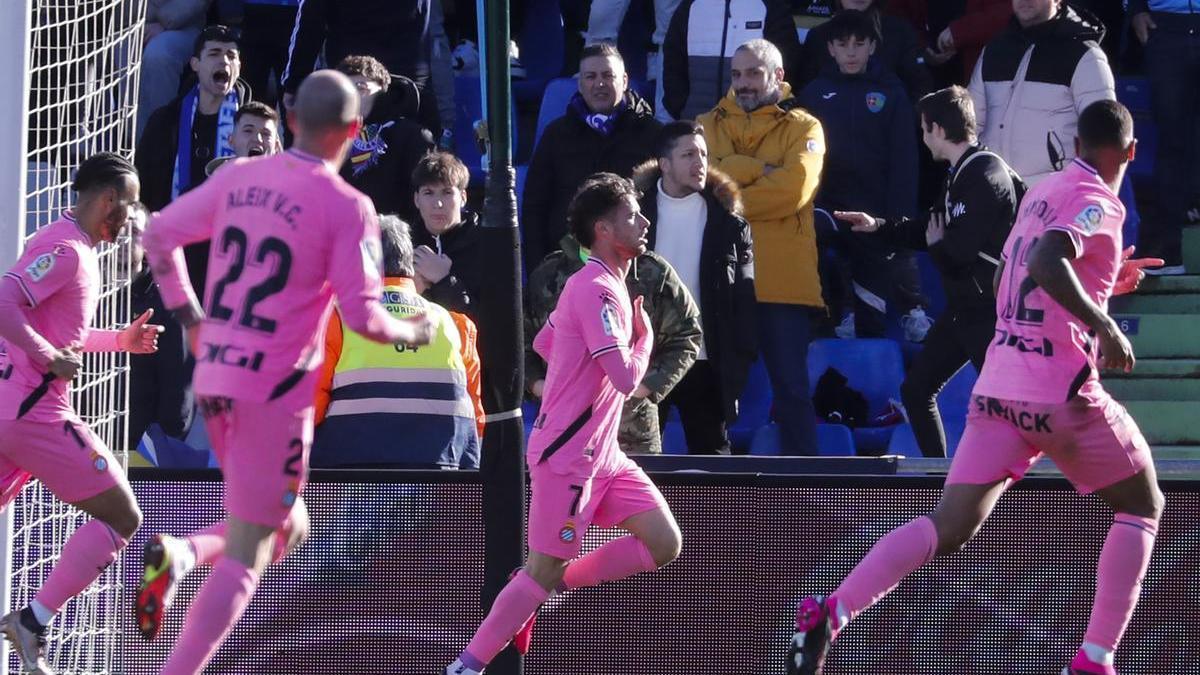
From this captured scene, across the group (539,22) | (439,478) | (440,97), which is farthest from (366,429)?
(539,22)

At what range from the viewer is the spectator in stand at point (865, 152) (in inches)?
452

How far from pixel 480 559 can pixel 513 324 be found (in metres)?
1.16

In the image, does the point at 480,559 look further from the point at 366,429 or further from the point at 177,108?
the point at 177,108

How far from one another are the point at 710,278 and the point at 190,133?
3337 mm

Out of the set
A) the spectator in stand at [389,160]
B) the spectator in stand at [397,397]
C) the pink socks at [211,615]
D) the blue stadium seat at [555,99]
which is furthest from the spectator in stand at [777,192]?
the pink socks at [211,615]

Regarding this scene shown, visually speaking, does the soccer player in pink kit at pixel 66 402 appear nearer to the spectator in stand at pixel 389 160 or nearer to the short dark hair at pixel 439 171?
the short dark hair at pixel 439 171

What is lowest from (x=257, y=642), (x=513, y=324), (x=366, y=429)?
(x=257, y=642)

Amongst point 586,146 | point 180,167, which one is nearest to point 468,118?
point 180,167

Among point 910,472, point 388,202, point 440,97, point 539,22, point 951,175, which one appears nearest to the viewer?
point 910,472

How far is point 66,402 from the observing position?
8.04 metres

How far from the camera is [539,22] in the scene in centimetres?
1377

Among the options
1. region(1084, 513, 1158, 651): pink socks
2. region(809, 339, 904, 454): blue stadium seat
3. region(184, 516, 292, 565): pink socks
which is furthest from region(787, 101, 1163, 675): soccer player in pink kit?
region(809, 339, 904, 454): blue stadium seat

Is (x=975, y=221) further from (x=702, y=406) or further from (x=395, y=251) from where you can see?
(x=395, y=251)

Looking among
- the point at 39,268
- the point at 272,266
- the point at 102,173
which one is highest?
the point at 272,266
